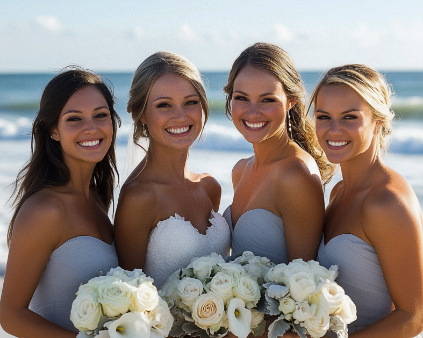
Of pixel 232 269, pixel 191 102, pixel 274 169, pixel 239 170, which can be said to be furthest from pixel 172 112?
pixel 232 269

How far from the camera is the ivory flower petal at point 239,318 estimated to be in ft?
9.93

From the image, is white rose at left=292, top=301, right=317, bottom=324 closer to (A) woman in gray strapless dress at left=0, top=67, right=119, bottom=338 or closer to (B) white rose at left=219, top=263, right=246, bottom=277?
(B) white rose at left=219, top=263, right=246, bottom=277

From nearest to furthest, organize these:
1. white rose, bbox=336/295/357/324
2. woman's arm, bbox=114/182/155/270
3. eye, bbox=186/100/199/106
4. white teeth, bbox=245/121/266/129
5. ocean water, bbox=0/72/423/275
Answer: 1. white rose, bbox=336/295/357/324
2. woman's arm, bbox=114/182/155/270
3. white teeth, bbox=245/121/266/129
4. eye, bbox=186/100/199/106
5. ocean water, bbox=0/72/423/275

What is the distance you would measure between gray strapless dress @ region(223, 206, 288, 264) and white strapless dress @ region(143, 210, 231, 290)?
0.33m

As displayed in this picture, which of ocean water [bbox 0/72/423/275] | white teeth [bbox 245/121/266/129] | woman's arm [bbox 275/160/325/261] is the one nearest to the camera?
woman's arm [bbox 275/160/325/261]

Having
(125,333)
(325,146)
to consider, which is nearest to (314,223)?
(325,146)

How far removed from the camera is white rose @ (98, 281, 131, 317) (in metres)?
2.99

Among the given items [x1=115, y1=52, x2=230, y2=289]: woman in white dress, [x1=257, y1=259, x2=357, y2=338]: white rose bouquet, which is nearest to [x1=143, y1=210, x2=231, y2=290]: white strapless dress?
[x1=115, y1=52, x2=230, y2=289]: woman in white dress

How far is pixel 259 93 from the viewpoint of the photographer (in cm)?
414

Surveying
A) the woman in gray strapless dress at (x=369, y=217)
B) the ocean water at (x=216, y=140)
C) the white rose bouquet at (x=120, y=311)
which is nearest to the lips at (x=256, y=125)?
the woman in gray strapless dress at (x=369, y=217)

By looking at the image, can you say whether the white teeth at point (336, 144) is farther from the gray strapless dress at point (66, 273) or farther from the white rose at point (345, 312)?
the gray strapless dress at point (66, 273)

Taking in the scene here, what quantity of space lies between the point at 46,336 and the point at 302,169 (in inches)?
92.1

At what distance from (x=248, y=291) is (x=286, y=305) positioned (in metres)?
0.26

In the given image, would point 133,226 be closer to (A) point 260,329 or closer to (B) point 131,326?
(B) point 131,326
